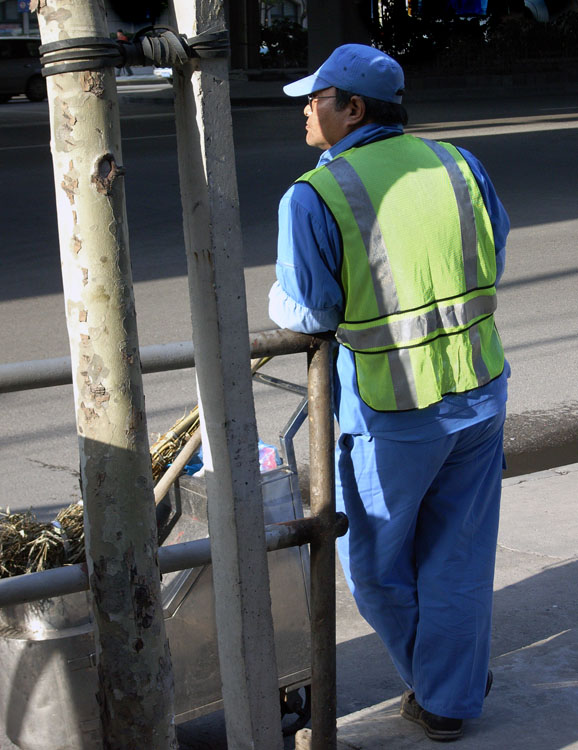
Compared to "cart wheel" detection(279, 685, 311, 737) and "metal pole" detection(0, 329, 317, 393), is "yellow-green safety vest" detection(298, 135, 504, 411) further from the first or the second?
"cart wheel" detection(279, 685, 311, 737)

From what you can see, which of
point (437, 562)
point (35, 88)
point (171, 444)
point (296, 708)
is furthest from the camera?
point (35, 88)

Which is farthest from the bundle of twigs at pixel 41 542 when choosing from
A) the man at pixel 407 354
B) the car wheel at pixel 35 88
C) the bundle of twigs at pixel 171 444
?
the car wheel at pixel 35 88

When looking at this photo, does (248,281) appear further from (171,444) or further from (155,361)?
(155,361)

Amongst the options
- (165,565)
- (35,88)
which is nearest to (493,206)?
(165,565)

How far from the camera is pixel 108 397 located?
1.80 metres

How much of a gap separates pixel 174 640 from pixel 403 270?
111 centimetres

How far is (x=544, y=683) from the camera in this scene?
2.93m

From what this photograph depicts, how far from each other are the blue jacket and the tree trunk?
2.27 ft

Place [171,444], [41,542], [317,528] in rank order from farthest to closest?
1. [171,444]
2. [41,542]
3. [317,528]

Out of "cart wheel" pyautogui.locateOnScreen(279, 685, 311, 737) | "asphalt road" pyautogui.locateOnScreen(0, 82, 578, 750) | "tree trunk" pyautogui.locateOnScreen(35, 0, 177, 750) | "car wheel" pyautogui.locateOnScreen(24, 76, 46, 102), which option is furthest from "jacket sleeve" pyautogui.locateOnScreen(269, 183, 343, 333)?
"car wheel" pyautogui.locateOnScreen(24, 76, 46, 102)

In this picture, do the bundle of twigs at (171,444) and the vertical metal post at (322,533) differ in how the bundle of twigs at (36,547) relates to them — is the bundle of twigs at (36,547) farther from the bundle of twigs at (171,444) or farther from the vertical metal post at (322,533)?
the vertical metal post at (322,533)

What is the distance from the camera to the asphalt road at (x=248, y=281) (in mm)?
5773

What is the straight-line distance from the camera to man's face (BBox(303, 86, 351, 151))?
2652mm

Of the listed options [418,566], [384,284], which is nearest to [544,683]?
[418,566]
